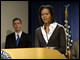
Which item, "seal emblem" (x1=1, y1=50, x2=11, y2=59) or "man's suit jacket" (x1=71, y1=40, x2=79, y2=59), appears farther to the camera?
"man's suit jacket" (x1=71, y1=40, x2=79, y2=59)

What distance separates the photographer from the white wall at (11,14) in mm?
1977

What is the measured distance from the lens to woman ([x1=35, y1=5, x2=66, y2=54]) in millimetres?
1229

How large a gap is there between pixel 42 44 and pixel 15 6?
100 cm

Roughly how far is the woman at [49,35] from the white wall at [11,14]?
0.68m

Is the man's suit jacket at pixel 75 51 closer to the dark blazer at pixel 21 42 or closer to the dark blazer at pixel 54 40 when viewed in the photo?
the dark blazer at pixel 54 40

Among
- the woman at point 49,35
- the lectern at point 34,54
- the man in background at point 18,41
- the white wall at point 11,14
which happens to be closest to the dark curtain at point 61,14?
the white wall at point 11,14

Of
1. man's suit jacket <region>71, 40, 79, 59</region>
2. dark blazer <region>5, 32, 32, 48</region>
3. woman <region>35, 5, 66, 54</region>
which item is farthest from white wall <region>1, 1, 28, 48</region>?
man's suit jacket <region>71, 40, 79, 59</region>

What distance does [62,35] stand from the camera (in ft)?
4.31

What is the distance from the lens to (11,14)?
2.00 metres

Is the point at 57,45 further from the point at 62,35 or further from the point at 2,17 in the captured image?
the point at 2,17

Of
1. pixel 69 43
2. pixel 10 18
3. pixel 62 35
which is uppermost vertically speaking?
pixel 10 18

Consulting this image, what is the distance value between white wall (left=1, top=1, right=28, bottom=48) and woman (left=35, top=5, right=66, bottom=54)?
0.68 metres

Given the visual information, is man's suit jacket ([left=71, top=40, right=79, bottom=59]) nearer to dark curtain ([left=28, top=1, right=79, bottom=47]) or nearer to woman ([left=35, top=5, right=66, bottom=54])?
woman ([left=35, top=5, right=66, bottom=54])

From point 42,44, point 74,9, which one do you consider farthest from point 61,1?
point 42,44
